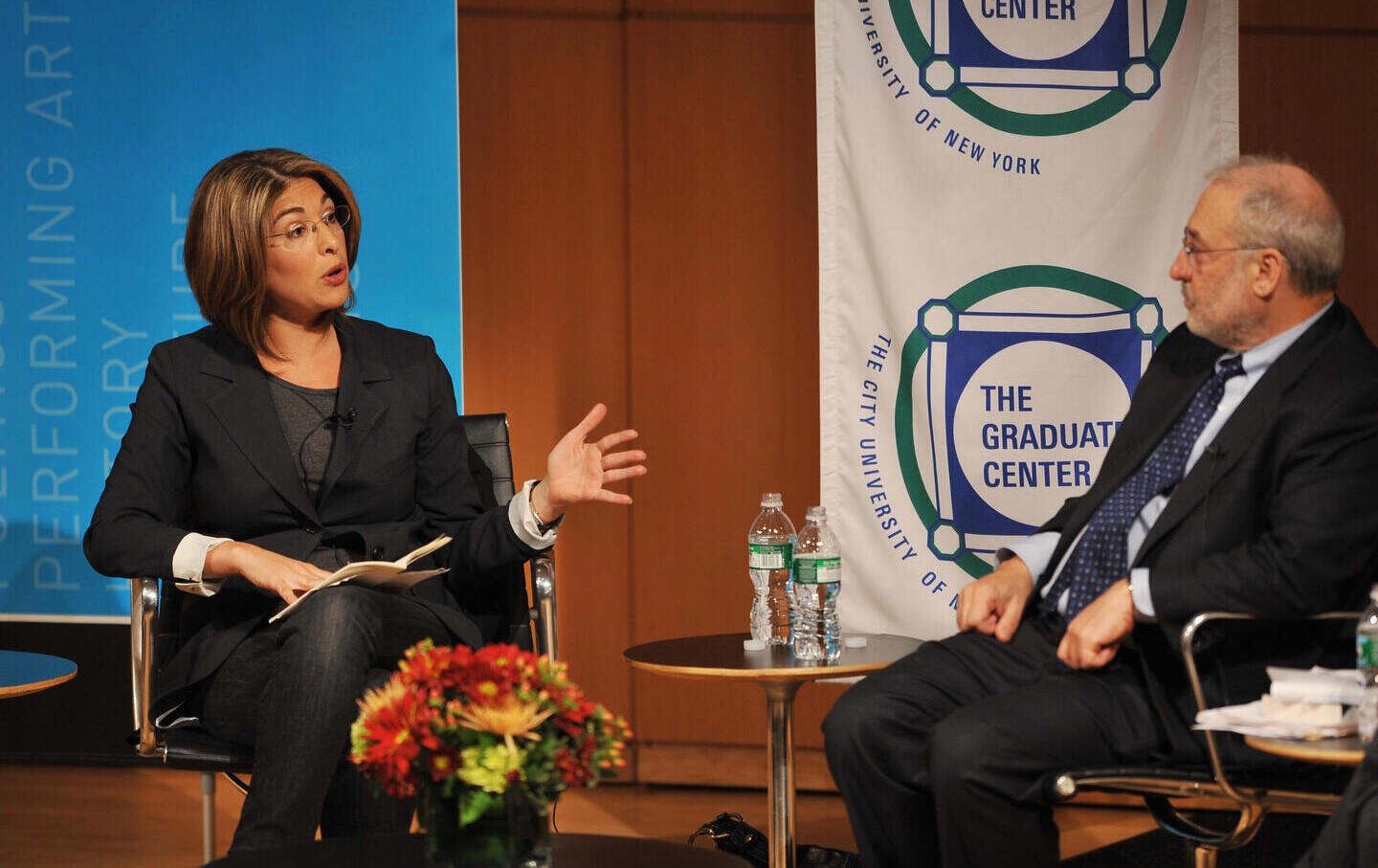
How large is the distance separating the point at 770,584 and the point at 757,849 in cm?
62

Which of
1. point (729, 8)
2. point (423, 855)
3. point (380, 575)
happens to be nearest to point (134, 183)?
point (729, 8)

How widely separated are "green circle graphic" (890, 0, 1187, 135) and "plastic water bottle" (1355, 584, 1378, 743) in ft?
6.58

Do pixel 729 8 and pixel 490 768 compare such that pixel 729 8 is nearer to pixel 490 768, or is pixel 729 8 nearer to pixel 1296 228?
pixel 1296 228

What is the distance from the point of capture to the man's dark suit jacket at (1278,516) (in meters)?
2.21

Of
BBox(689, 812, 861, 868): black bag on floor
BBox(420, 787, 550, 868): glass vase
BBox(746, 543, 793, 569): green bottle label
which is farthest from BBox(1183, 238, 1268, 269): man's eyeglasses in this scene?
BBox(420, 787, 550, 868): glass vase

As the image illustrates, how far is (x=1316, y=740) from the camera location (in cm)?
201

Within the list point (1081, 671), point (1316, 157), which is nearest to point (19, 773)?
point (1081, 671)

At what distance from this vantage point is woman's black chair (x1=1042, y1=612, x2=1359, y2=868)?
7.04 ft

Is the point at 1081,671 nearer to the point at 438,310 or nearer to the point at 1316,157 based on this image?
the point at 1316,157

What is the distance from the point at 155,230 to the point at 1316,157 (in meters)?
3.39

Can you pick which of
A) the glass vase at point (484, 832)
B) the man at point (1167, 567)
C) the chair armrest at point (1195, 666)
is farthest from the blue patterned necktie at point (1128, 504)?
the glass vase at point (484, 832)

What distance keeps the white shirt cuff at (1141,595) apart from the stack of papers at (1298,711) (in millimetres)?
204

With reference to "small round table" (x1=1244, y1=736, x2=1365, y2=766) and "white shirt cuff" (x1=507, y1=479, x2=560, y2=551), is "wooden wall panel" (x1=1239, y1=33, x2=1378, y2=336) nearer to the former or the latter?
"small round table" (x1=1244, y1=736, x2=1365, y2=766)

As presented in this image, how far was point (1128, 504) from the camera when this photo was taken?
255 centimetres
